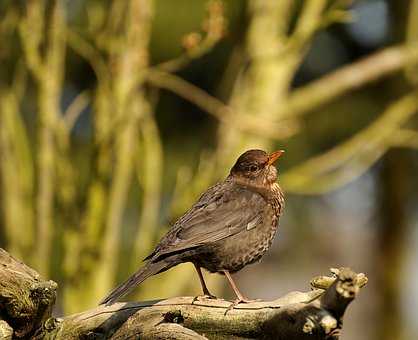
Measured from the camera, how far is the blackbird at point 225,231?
16.0 ft

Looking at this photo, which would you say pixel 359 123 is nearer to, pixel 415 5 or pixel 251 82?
pixel 415 5

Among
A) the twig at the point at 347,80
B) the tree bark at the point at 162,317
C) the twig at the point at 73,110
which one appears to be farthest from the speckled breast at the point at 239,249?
the twig at the point at 347,80

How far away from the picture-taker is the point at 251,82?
8000 millimetres

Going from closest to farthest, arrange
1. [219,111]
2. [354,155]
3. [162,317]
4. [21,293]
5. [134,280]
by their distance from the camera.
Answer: [21,293]
[162,317]
[134,280]
[219,111]
[354,155]

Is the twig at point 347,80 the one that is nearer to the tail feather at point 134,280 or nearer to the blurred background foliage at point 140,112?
the blurred background foliage at point 140,112

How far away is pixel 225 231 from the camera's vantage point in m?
5.14

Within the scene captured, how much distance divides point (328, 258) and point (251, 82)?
10574 mm

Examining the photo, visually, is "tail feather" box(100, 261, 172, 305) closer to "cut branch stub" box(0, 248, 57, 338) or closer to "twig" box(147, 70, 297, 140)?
"cut branch stub" box(0, 248, 57, 338)

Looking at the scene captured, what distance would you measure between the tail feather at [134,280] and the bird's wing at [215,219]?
61mm

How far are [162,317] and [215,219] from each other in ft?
3.04

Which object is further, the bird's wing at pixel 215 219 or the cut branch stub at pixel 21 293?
the bird's wing at pixel 215 219

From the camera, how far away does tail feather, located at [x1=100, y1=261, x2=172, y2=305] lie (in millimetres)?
4469

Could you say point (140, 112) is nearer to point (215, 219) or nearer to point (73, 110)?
point (73, 110)

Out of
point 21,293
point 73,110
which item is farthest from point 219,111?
point 21,293
